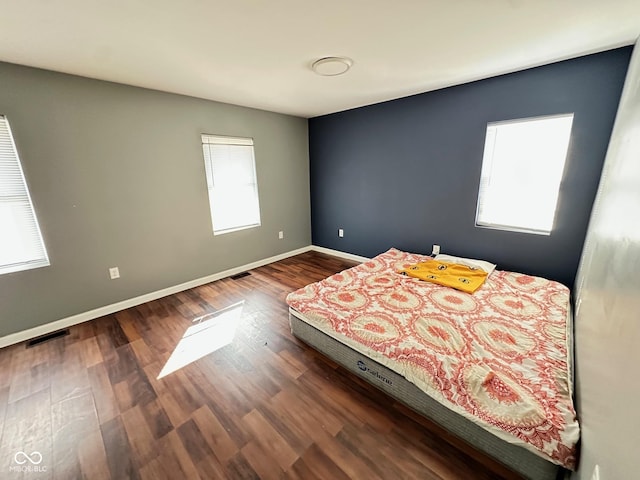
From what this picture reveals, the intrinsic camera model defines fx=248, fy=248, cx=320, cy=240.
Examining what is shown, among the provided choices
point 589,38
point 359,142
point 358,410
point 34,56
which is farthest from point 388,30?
point 34,56

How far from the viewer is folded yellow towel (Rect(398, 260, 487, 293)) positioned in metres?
2.37

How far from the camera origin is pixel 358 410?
1.54 meters

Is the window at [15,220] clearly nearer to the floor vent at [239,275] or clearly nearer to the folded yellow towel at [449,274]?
the floor vent at [239,275]

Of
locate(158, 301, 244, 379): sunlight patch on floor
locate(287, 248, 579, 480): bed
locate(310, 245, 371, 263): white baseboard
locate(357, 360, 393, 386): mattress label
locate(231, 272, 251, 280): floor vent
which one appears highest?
locate(287, 248, 579, 480): bed

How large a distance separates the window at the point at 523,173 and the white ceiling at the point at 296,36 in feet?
1.86

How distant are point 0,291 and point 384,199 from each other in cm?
405

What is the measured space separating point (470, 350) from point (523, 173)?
1.99 meters

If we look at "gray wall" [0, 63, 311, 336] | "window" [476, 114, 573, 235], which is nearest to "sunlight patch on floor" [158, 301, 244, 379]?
"gray wall" [0, 63, 311, 336]

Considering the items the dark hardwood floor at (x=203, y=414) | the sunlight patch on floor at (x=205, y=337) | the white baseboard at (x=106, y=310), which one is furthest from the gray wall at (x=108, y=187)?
the sunlight patch on floor at (x=205, y=337)

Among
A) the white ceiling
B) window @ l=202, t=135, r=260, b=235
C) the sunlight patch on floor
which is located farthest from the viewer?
window @ l=202, t=135, r=260, b=235

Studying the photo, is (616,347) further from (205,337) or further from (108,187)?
(108,187)

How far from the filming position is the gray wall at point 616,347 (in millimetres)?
651

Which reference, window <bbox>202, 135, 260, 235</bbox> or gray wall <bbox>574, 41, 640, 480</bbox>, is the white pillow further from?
window <bbox>202, 135, 260, 235</bbox>

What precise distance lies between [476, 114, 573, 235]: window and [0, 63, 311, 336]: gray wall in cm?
300
